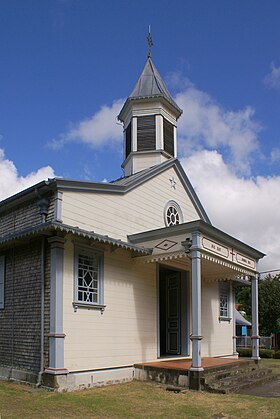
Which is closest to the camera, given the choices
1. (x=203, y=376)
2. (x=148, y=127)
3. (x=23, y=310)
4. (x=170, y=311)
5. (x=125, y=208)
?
(x=203, y=376)

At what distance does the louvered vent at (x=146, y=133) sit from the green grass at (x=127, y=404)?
8386 millimetres

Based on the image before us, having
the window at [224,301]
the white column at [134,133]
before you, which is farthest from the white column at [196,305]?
the window at [224,301]

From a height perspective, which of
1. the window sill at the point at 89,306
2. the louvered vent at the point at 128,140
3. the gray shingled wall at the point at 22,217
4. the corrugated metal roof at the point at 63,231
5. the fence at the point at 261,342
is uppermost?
the louvered vent at the point at 128,140

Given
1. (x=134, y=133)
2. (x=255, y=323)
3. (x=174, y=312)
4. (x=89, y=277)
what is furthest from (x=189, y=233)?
(x=134, y=133)

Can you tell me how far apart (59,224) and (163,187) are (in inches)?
231

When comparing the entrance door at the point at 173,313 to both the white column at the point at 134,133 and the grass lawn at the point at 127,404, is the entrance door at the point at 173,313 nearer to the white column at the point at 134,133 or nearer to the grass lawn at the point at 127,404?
the white column at the point at 134,133

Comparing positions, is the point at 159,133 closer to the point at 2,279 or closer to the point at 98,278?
the point at 98,278

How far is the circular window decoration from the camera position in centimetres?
1538

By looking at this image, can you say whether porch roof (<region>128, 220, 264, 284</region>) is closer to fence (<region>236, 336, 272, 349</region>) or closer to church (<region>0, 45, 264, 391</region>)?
church (<region>0, 45, 264, 391</region>)

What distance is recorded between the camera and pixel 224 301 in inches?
731

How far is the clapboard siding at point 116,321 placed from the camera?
11.0 m

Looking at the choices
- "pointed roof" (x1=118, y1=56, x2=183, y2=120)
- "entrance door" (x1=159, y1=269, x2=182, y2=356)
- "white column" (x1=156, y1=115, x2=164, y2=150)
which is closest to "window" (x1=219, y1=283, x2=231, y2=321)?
"entrance door" (x1=159, y1=269, x2=182, y2=356)

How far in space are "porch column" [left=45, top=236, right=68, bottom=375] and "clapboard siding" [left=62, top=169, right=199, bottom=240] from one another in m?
0.73

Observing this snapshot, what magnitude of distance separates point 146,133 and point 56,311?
322 inches
